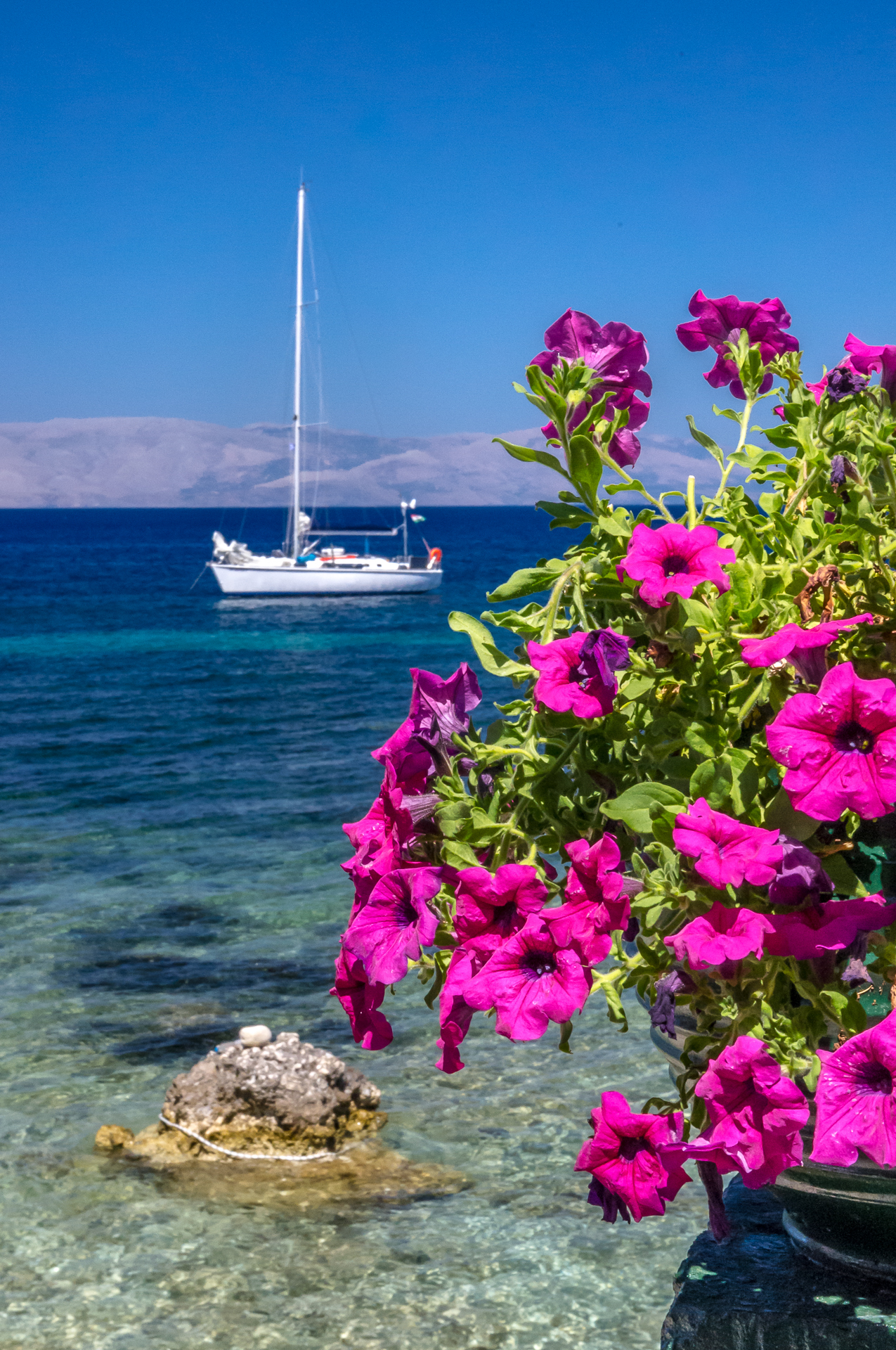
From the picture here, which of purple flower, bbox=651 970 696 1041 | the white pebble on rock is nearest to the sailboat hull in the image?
the white pebble on rock

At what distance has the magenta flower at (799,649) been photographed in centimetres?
105

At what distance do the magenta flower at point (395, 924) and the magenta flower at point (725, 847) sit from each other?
247mm

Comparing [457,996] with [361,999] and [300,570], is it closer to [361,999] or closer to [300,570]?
[361,999]

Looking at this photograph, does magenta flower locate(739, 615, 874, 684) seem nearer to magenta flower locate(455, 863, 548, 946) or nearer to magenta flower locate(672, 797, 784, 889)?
magenta flower locate(672, 797, 784, 889)

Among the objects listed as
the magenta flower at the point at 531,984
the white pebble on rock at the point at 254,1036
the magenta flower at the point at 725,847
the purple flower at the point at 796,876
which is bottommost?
the white pebble on rock at the point at 254,1036

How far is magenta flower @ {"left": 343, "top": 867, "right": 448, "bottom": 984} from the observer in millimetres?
1109

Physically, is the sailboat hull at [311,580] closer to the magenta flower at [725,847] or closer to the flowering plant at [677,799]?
the flowering plant at [677,799]

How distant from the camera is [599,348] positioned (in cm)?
133

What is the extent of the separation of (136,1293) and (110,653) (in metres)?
29.3

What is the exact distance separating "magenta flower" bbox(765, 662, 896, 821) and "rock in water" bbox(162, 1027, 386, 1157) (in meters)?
4.66

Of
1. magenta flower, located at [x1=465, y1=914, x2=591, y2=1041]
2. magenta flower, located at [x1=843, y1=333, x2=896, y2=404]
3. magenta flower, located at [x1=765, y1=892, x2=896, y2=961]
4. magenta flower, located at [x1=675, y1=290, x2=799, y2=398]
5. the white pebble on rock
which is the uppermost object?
magenta flower, located at [x1=675, y1=290, x2=799, y2=398]

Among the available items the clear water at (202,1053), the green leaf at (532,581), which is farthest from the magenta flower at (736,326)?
the clear water at (202,1053)

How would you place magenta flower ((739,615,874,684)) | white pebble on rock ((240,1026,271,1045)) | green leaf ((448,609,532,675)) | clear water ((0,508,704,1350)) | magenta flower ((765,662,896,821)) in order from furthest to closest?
white pebble on rock ((240,1026,271,1045))
clear water ((0,508,704,1350))
green leaf ((448,609,532,675))
magenta flower ((739,615,874,684))
magenta flower ((765,662,896,821))

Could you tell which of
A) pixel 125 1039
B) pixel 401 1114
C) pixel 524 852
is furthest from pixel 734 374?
pixel 125 1039
